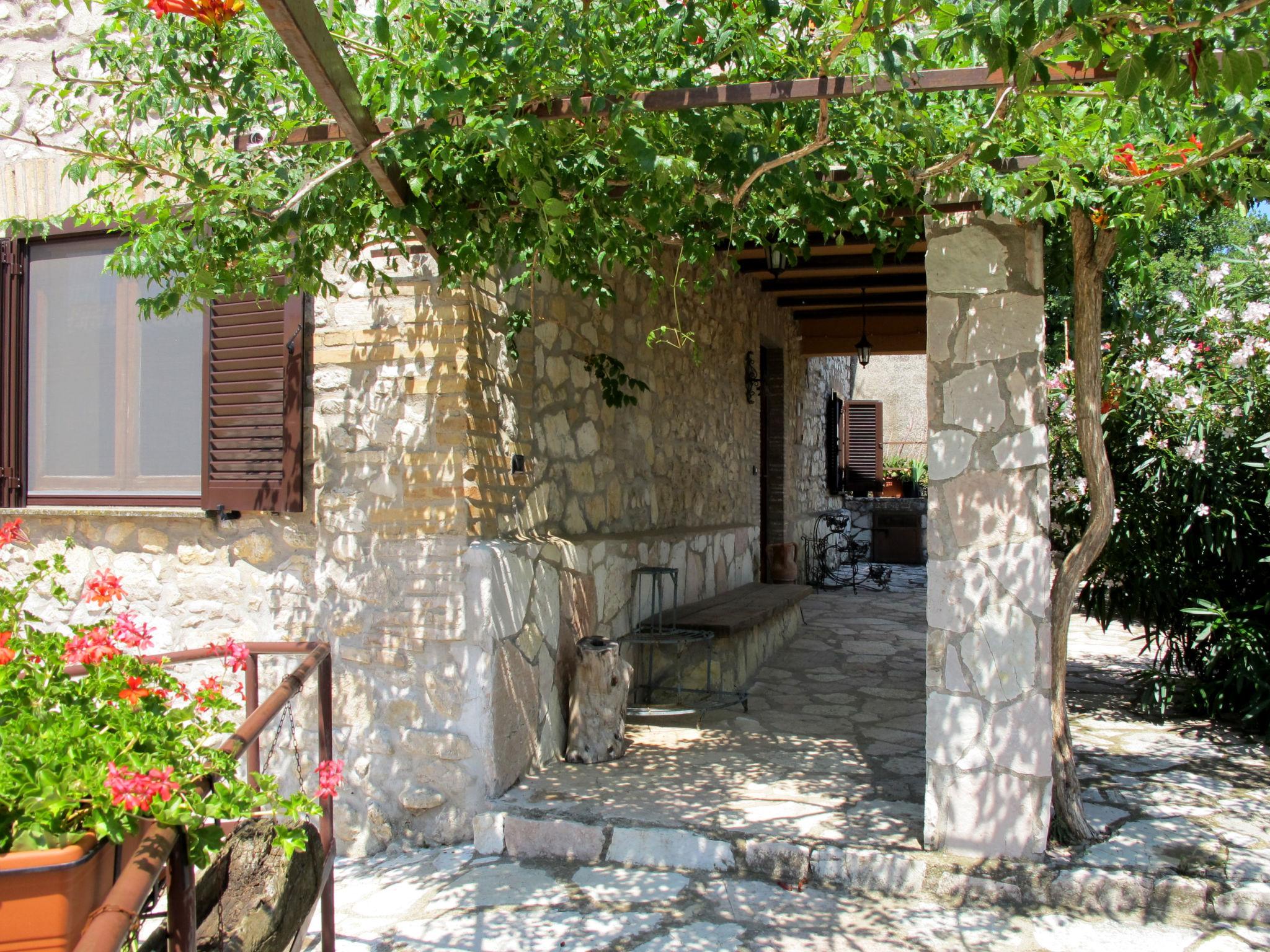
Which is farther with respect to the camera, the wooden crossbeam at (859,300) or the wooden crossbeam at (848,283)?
the wooden crossbeam at (859,300)

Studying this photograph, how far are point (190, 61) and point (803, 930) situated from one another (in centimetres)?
353

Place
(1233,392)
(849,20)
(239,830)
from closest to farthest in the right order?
(239,830), (849,20), (1233,392)

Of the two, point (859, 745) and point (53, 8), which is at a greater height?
point (53, 8)

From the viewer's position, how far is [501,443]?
4293 mm

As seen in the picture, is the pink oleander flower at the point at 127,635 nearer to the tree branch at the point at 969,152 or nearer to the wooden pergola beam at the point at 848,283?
the tree branch at the point at 969,152

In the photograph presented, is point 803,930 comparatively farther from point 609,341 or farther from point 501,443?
point 609,341

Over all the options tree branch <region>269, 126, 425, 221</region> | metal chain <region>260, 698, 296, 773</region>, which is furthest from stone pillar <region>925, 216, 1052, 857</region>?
metal chain <region>260, 698, 296, 773</region>

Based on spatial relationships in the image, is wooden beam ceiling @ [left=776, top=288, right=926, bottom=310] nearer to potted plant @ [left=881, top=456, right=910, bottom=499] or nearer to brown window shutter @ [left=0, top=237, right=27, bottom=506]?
potted plant @ [left=881, top=456, right=910, bottom=499]

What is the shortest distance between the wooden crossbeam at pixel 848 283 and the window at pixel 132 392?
487cm

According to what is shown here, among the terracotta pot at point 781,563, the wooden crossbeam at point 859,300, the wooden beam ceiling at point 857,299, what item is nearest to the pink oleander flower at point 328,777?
the wooden beam ceiling at point 857,299

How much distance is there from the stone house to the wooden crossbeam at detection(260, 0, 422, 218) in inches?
39.2

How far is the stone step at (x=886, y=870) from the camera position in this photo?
3.12m

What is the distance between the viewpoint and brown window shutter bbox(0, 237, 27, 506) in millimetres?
4906

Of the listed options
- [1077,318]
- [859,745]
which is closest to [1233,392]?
[1077,318]
